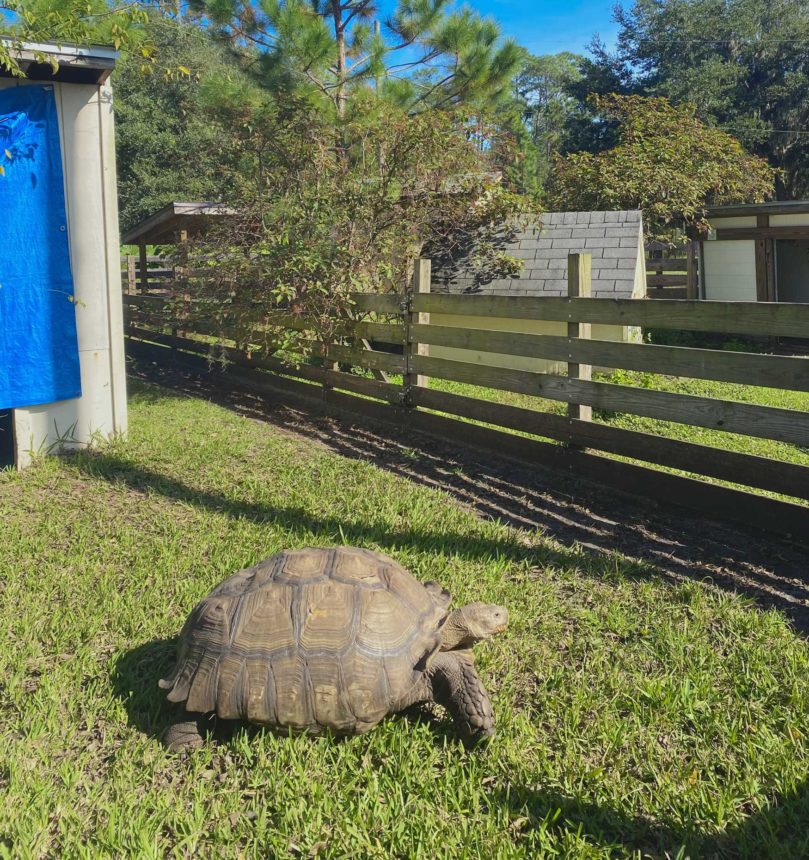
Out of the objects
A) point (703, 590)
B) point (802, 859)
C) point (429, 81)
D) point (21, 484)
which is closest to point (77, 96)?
point (21, 484)

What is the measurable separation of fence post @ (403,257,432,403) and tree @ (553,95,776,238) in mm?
10630

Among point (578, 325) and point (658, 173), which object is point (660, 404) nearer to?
point (578, 325)

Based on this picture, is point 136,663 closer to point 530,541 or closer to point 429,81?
point 530,541

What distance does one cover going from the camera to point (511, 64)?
51.2 ft

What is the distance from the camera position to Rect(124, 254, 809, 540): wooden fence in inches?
199

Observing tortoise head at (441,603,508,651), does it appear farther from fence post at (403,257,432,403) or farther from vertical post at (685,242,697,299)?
vertical post at (685,242,697,299)

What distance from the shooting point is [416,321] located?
8.20 m

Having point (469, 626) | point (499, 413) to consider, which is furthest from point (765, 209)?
point (469, 626)

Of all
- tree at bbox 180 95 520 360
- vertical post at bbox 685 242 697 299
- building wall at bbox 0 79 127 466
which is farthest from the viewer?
vertical post at bbox 685 242 697 299

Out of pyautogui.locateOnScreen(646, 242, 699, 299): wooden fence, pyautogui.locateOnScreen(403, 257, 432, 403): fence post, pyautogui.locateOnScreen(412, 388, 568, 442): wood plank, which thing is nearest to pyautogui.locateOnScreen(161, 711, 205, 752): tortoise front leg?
pyautogui.locateOnScreen(412, 388, 568, 442): wood plank

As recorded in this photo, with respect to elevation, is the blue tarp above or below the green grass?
above

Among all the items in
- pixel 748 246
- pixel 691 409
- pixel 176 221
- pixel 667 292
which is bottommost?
pixel 691 409

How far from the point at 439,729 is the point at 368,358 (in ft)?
19.9

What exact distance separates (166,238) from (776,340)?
40.6 feet
